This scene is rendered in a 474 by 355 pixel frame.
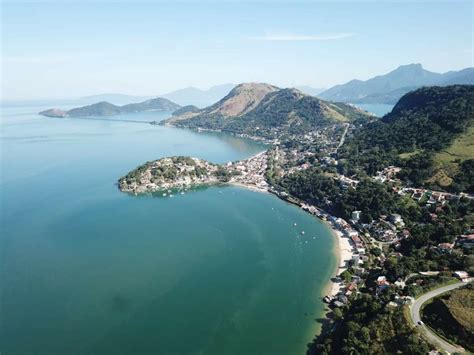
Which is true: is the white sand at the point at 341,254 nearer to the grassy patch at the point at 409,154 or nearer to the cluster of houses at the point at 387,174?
the cluster of houses at the point at 387,174

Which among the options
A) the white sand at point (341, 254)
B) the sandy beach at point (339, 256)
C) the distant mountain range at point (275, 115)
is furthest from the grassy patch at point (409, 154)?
the distant mountain range at point (275, 115)

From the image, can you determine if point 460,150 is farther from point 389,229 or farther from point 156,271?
point 156,271

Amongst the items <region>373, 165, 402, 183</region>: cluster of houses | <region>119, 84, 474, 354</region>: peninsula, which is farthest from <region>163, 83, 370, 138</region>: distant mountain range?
<region>373, 165, 402, 183</region>: cluster of houses

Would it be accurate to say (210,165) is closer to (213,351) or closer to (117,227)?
(117,227)

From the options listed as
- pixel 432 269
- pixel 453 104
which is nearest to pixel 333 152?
pixel 453 104

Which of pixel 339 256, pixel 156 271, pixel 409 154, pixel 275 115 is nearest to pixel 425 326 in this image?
pixel 339 256

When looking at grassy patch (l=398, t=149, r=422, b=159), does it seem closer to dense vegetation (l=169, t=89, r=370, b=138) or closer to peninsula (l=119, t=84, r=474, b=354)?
peninsula (l=119, t=84, r=474, b=354)
